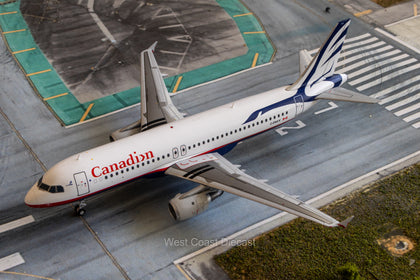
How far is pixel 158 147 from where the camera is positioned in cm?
3994

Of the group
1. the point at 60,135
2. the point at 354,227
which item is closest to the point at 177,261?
the point at 354,227

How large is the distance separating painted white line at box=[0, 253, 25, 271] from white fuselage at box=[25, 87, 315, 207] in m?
4.23

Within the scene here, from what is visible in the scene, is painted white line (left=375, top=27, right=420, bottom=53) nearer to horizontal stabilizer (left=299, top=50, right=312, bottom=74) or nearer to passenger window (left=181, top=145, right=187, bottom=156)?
horizontal stabilizer (left=299, top=50, right=312, bottom=74)

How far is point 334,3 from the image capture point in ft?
230

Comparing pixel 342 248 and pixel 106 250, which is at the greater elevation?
pixel 342 248

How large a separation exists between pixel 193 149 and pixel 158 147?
10.6 ft

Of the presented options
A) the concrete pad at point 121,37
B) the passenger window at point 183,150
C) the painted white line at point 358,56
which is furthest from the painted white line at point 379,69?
the passenger window at point 183,150

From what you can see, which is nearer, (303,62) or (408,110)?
(303,62)

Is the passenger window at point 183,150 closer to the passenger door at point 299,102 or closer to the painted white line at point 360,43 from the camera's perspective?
the passenger door at point 299,102

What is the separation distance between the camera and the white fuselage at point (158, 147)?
123 feet

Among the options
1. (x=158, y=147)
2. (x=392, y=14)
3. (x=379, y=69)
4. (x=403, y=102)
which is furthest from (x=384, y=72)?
(x=158, y=147)

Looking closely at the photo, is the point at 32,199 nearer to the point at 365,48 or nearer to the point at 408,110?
A: the point at 408,110

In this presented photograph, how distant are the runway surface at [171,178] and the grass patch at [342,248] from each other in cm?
263

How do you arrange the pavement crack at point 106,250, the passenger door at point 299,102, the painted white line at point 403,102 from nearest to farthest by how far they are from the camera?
the pavement crack at point 106,250, the passenger door at point 299,102, the painted white line at point 403,102
